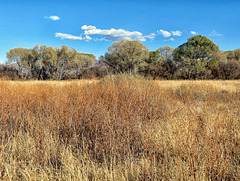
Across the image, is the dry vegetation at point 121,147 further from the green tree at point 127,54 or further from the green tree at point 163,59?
the green tree at point 163,59

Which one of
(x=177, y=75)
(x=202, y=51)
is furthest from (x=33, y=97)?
(x=202, y=51)

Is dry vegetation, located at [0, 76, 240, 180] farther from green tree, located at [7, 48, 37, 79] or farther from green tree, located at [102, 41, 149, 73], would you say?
green tree, located at [7, 48, 37, 79]

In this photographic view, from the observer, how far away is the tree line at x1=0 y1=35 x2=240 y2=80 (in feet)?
73.2

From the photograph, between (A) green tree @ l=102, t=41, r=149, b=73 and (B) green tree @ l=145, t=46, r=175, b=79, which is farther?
(B) green tree @ l=145, t=46, r=175, b=79

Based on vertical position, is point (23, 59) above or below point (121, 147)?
above

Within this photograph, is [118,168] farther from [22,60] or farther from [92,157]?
[22,60]

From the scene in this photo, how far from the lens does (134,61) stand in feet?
84.9

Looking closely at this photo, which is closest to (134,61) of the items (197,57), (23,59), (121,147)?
(197,57)

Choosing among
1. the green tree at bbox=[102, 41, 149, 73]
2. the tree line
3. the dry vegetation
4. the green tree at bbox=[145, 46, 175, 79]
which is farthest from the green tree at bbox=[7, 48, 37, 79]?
the dry vegetation

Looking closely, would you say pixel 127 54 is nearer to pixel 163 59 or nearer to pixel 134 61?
pixel 134 61

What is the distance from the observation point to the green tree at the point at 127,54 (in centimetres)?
2556

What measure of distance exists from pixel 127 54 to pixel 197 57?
432 inches

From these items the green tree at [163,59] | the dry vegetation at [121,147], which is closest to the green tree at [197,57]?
the green tree at [163,59]

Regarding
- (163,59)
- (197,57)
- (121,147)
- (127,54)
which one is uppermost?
(127,54)
